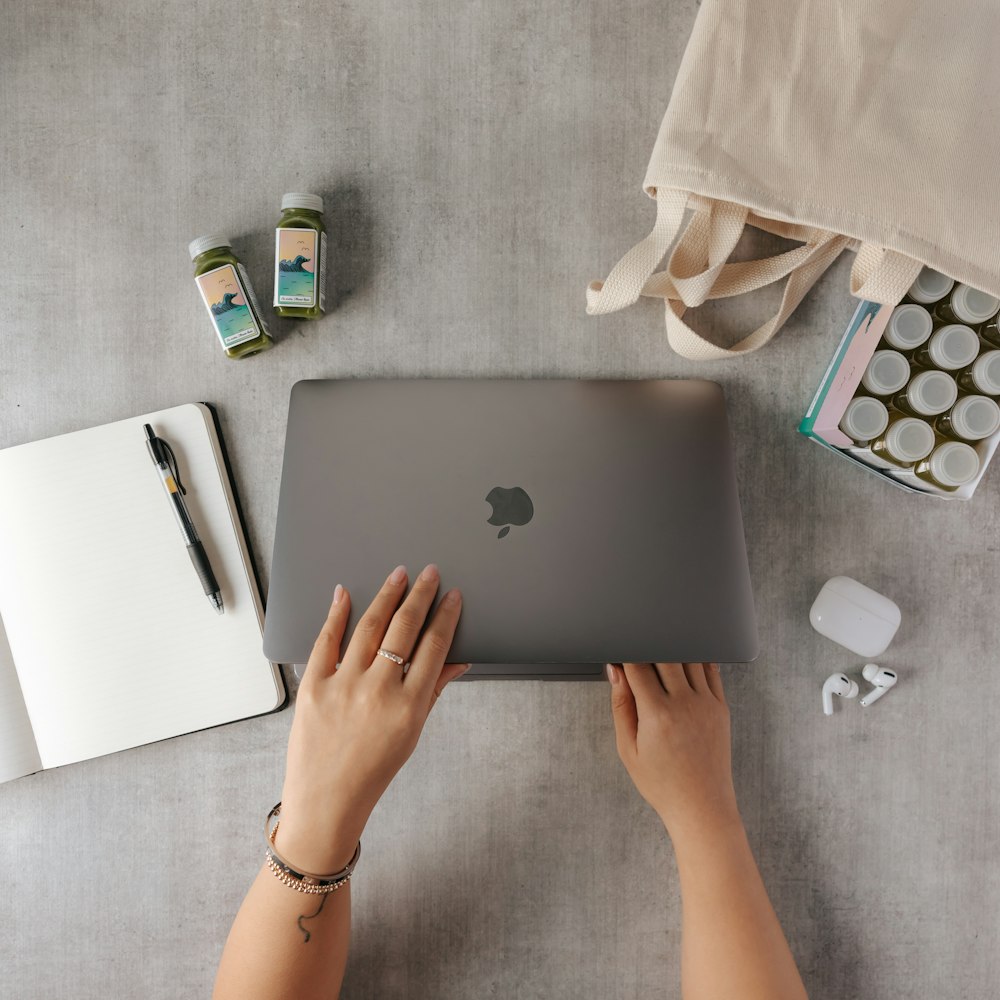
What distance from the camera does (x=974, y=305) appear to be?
778 mm

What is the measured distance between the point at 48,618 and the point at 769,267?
1.02m

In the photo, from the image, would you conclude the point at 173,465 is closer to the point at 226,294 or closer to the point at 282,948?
the point at 226,294

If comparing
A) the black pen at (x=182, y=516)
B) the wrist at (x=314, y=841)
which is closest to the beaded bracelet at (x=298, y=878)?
the wrist at (x=314, y=841)

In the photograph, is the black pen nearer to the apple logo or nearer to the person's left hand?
the person's left hand

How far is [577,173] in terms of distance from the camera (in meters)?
0.88

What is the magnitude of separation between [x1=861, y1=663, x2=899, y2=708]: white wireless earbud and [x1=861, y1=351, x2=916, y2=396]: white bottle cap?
1.12 feet

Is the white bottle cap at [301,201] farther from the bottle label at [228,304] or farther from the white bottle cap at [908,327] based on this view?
the white bottle cap at [908,327]

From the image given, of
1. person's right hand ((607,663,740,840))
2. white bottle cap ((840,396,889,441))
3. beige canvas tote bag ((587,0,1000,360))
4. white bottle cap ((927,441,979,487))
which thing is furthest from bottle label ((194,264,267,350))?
white bottle cap ((927,441,979,487))

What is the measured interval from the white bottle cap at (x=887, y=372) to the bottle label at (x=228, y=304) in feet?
2.46

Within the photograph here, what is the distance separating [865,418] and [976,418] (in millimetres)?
121

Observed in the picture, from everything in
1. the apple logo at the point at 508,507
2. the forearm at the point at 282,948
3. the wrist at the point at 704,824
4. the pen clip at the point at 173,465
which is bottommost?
the forearm at the point at 282,948

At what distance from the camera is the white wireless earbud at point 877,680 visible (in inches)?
32.4

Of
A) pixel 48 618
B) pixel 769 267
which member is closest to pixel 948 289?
pixel 769 267

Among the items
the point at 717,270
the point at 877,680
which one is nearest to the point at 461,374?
the point at 717,270
